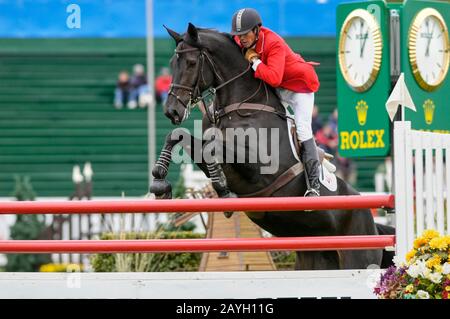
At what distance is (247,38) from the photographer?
303 inches

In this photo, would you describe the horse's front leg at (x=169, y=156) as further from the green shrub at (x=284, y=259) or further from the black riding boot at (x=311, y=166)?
the green shrub at (x=284, y=259)

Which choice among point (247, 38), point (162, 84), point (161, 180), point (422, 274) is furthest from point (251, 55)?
point (162, 84)

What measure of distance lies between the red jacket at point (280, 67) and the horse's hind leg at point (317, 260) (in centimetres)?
128

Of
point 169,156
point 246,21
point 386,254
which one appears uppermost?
point 246,21

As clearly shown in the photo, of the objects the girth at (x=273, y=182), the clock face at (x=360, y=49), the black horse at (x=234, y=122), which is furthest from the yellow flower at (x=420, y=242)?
the clock face at (x=360, y=49)

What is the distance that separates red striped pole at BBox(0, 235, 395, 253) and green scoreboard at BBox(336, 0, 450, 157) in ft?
11.1

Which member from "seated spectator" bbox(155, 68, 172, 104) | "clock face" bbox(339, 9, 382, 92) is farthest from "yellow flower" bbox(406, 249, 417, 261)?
"seated spectator" bbox(155, 68, 172, 104)

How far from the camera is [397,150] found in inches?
241

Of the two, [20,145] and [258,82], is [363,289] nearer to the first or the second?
[258,82]

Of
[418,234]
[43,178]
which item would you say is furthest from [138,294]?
[43,178]

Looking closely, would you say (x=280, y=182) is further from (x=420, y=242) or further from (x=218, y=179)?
(x=420, y=242)

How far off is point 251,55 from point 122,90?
48.3ft

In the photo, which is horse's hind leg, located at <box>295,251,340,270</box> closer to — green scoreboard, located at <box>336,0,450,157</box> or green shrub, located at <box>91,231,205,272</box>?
green scoreboard, located at <box>336,0,450,157</box>

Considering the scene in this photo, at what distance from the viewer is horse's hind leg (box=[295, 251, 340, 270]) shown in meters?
8.31
